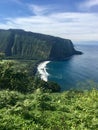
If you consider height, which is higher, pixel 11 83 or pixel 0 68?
pixel 0 68

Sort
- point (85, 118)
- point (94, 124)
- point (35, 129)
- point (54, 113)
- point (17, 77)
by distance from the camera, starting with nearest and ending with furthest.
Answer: point (35, 129)
point (94, 124)
point (85, 118)
point (54, 113)
point (17, 77)

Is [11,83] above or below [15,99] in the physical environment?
below

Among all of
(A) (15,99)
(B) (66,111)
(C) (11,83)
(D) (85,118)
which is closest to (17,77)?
(C) (11,83)

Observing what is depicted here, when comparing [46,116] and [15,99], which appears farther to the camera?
[15,99]

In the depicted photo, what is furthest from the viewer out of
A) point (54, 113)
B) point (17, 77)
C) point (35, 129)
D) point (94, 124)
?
point (17, 77)

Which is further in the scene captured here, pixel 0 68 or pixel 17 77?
pixel 17 77

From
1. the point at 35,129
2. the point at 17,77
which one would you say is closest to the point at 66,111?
the point at 35,129

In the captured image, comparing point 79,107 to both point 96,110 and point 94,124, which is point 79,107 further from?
point 94,124

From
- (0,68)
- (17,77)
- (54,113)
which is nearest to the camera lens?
(54,113)

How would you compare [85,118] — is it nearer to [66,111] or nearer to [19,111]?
[66,111]
